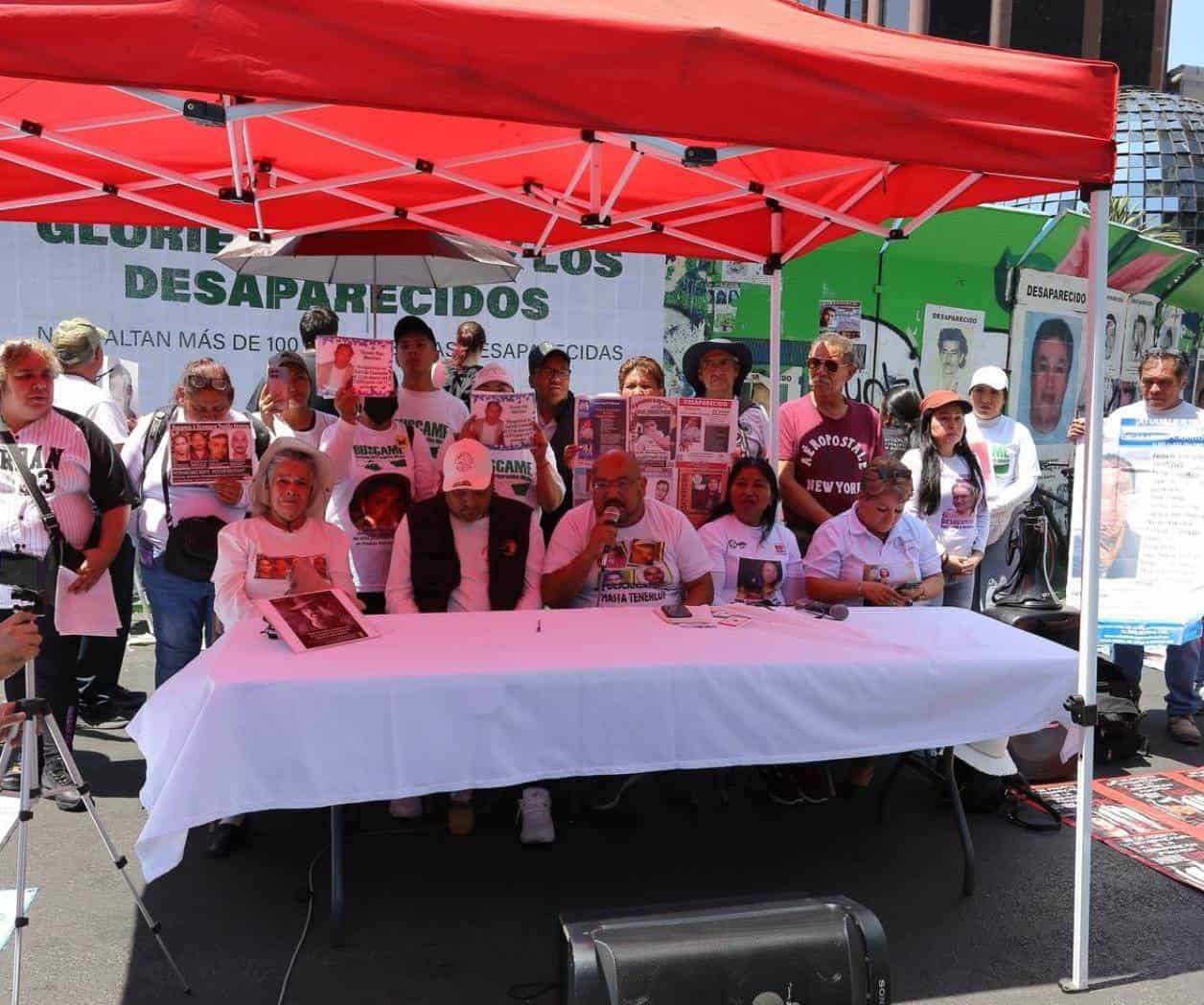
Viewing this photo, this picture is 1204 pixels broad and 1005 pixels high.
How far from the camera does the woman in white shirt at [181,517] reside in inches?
152

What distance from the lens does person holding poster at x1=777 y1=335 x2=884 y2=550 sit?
4.47 metres

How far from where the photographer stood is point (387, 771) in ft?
8.32

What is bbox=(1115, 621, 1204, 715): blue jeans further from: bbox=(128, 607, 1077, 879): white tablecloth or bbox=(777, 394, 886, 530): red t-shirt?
bbox=(128, 607, 1077, 879): white tablecloth

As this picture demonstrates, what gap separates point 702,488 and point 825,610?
2.94 feet

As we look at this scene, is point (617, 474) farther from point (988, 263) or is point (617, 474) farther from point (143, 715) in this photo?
point (988, 263)

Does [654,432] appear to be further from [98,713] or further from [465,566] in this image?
[98,713]

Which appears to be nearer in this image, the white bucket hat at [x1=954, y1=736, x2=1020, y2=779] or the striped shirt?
the white bucket hat at [x1=954, y1=736, x2=1020, y2=779]

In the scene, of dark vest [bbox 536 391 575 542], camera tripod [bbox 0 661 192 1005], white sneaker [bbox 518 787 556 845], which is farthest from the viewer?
dark vest [bbox 536 391 575 542]

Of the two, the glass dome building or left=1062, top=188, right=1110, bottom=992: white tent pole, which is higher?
the glass dome building

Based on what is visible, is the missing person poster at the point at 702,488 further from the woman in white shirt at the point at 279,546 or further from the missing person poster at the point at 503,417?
the woman in white shirt at the point at 279,546

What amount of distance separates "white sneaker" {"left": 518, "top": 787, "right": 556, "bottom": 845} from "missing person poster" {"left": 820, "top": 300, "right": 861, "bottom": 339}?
19.6 ft

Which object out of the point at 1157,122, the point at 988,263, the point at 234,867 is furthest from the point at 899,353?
the point at 1157,122

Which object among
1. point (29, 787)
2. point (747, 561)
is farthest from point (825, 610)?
point (29, 787)

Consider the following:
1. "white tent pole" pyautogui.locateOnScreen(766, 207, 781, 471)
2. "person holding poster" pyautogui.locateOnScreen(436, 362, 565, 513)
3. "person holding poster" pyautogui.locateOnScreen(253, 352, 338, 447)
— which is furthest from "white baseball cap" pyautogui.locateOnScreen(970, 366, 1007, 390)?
"person holding poster" pyautogui.locateOnScreen(253, 352, 338, 447)
